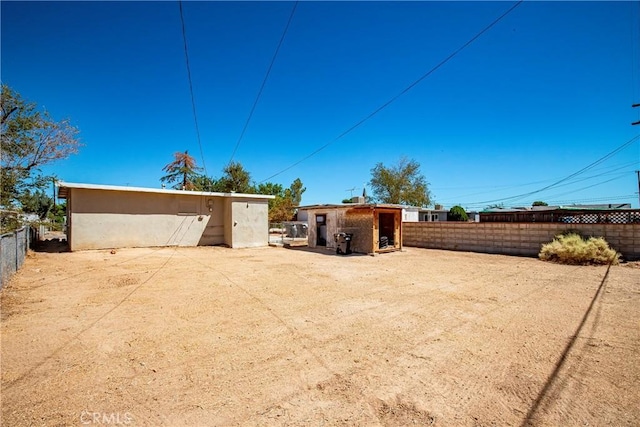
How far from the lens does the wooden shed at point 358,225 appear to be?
13.3m

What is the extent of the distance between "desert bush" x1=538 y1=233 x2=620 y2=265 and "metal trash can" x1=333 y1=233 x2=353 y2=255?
7.72 metres

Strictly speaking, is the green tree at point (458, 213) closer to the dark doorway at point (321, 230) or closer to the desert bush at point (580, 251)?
the desert bush at point (580, 251)

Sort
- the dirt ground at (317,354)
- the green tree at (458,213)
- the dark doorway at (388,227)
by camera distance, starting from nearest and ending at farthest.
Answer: the dirt ground at (317,354)
the dark doorway at (388,227)
the green tree at (458,213)

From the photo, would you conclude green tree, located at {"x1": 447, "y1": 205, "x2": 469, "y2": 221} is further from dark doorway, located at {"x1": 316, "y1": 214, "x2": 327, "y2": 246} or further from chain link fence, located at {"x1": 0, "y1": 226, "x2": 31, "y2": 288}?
chain link fence, located at {"x1": 0, "y1": 226, "x2": 31, "y2": 288}

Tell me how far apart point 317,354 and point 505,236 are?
1319 centimetres

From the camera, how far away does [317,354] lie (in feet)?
11.2

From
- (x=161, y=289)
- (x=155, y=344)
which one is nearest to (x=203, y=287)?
(x=161, y=289)

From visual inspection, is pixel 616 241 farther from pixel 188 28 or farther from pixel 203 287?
pixel 188 28

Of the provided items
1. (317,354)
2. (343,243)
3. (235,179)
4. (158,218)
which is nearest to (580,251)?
(343,243)

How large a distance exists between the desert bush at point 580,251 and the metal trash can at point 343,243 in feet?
Answer: 25.3

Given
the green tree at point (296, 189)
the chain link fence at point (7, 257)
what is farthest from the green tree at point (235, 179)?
the chain link fence at point (7, 257)

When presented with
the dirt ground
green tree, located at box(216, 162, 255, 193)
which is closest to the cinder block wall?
the dirt ground

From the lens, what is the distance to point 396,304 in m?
5.43

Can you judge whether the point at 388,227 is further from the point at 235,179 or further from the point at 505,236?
the point at 235,179
